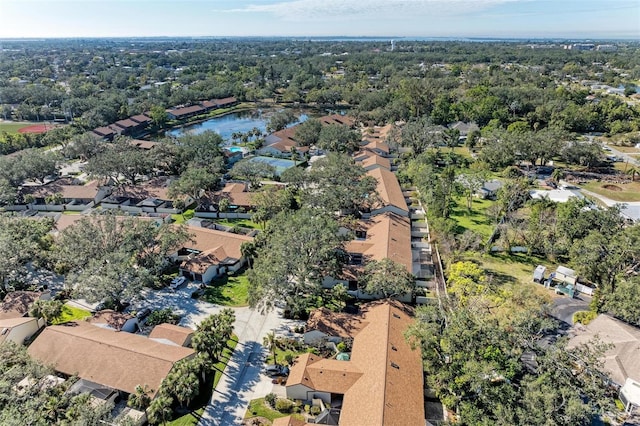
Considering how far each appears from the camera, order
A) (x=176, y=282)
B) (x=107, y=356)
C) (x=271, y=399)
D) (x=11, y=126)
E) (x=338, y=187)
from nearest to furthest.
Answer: (x=271, y=399)
(x=107, y=356)
(x=176, y=282)
(x=338, y=187)
(x=11, y=126)

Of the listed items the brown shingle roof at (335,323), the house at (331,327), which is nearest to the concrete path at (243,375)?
the house at (331,327)

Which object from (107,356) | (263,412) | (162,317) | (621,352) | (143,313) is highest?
(107,356)

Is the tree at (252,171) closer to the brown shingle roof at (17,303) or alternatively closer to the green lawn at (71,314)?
the green lawn at (71,314)

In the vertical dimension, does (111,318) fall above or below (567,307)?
above

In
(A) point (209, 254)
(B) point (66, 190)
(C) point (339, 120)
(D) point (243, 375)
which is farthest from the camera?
(C) point (339, 120)

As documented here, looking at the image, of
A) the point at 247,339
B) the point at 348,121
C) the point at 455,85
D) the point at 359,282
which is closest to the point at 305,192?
the point at 359,282

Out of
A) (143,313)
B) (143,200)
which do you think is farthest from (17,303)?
(143,200)

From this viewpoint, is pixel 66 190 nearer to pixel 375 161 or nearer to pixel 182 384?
pixel 182 384

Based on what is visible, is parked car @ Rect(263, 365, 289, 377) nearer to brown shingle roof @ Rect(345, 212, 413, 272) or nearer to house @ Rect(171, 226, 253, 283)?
house @ Rect(171, 226, 253, 283)
